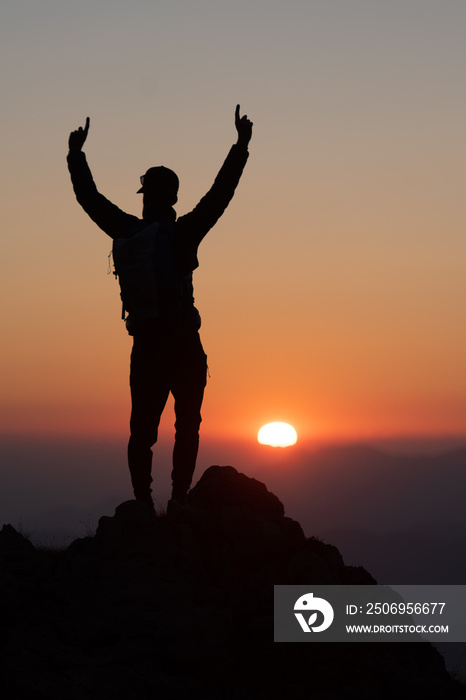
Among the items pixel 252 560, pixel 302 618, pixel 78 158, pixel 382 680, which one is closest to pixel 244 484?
pixel 252 560

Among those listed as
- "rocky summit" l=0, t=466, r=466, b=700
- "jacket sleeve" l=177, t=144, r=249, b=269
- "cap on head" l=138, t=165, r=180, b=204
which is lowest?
"rocky summit" l=0, t=466, r=466, b=700

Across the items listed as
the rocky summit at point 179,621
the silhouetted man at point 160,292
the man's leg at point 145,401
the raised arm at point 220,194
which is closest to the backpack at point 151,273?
the silhouetted man at point 160,292

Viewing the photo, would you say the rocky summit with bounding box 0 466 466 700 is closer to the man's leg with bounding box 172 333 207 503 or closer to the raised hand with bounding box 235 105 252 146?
the man's leg with bounding box 172 333 207 503

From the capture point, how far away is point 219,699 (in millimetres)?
7746

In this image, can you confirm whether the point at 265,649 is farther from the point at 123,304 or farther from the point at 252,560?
the point at 123,304

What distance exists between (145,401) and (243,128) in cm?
322

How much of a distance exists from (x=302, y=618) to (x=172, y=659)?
5.73 ft

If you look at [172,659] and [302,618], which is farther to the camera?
[302,618]

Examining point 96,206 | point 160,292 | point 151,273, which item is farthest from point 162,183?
point 160,292

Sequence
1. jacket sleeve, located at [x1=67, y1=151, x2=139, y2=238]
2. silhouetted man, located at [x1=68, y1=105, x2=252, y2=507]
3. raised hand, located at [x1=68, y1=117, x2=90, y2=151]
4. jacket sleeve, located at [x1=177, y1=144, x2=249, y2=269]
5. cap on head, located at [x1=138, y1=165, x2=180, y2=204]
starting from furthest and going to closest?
raised hand, located at [x1=68, y1=117, x2=90, y2=151] → jacket sleeve, located at [x1=67, y1=151, x2=139, y2=238] → cap on head, located at [x1=138, y1=165, x2=180, y2=204] → silhouetted man, located at [x1=68, y1=105, x2=252, y2=507] → jacket sleeve, located at [x1=177, y1=144, x2=249, y2=269]

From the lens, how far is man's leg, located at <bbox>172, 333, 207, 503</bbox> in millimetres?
9820

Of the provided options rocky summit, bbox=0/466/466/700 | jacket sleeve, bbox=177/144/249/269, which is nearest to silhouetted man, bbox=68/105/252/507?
jacket sleeve, bbox=177/144/249/269

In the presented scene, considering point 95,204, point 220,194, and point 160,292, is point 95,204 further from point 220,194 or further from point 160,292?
point 220,194

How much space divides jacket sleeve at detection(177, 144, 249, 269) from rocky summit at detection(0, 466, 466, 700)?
3167mm
